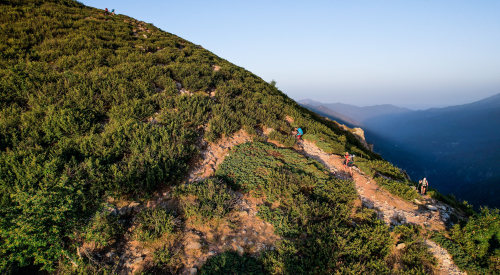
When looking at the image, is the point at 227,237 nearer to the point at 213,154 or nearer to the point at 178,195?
the point at 178,195

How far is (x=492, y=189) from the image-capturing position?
57.4 m

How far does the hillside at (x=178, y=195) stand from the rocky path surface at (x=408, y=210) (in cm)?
5

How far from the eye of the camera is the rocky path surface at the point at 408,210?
5.27 m

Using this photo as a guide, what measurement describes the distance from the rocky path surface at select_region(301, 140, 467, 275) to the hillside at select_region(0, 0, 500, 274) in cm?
Result: 5

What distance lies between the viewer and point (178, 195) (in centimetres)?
634

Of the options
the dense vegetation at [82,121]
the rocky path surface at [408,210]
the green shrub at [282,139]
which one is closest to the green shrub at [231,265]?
the dense vegetation at [82,121]

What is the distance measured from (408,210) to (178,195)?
311 inches

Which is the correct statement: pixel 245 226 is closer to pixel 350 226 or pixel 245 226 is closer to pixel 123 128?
pixel 350 226

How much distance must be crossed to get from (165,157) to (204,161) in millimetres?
1640

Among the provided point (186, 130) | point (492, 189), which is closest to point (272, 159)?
point (186, 130)

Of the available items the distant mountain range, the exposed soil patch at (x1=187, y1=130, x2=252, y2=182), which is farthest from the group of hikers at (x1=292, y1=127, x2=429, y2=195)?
the distant mountain range

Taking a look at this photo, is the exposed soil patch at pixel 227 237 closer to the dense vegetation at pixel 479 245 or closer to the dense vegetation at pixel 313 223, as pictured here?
the dense vegetation at pixel 313 223

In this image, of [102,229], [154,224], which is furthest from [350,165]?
[102,229]

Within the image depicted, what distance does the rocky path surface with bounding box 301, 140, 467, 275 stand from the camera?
5.27 meters
